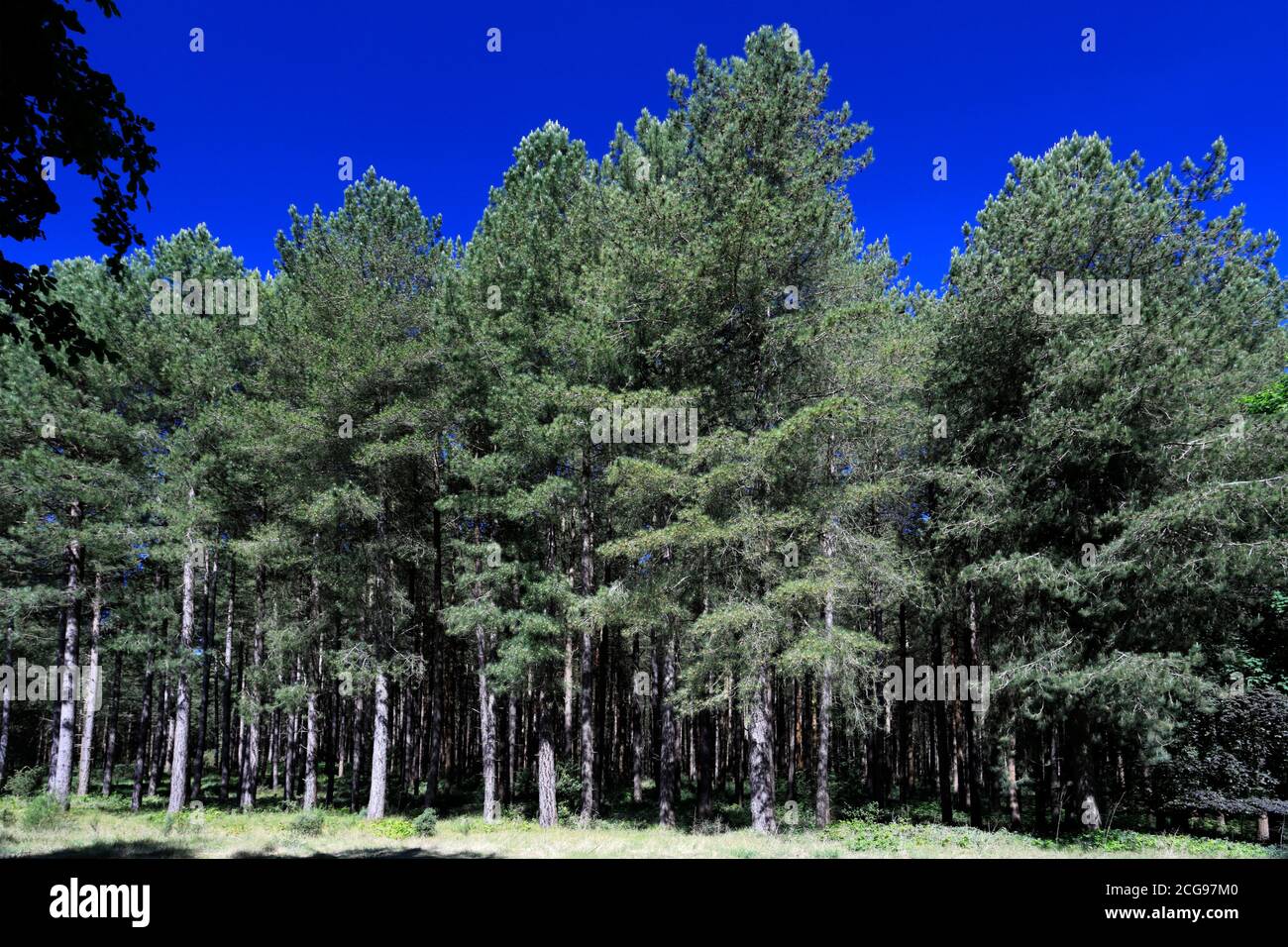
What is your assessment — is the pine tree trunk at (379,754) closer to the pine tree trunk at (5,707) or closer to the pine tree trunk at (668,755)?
the pine tree trunk at (668,755)

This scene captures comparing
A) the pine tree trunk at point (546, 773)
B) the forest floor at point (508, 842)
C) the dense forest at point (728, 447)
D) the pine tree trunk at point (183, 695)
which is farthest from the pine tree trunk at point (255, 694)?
the pine tree trunk at point (546, 773)

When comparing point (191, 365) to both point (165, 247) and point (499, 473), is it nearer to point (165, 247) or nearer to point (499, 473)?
point (165, 247)

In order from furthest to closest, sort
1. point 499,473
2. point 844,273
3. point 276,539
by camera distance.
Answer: point 276,539
point 499,473
point 844,273

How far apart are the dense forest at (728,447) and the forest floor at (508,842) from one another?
5.16 ft

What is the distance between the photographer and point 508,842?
40.1ft

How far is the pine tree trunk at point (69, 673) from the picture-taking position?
18547 mm

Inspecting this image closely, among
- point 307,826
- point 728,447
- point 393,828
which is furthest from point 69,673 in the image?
point 728,447

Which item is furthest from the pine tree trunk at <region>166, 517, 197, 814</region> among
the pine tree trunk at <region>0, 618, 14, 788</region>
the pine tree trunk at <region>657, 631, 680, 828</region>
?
the pine tree trunk at <region>657, 631, 680, 828</region>

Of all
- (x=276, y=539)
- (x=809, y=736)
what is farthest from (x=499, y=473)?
(x=809, y=736)

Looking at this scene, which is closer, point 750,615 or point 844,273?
point 750,615

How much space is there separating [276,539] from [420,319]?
23.1ft

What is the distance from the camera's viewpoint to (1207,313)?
15.2 metres

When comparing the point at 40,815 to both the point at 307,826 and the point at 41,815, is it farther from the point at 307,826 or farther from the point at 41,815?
the point at 307,826

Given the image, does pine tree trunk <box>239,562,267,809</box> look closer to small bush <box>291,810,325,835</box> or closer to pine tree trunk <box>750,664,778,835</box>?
small bush <box>291,810,325,835</box>
